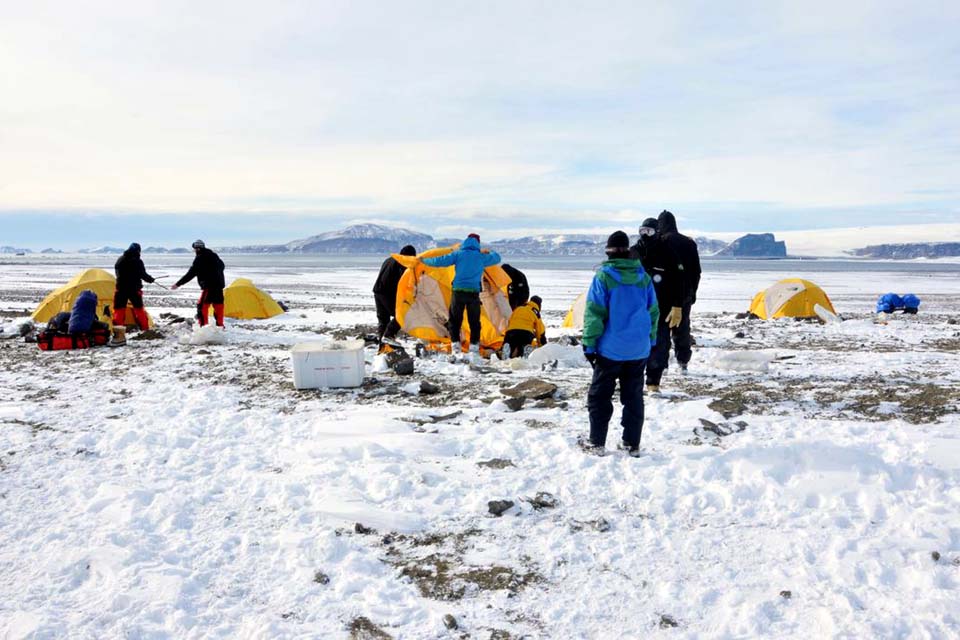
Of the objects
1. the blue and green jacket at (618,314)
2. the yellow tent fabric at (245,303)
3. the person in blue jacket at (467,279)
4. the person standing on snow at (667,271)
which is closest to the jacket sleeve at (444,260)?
the person in blue jacket at (467,279)

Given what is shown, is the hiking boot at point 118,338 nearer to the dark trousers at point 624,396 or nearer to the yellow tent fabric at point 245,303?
the yellow tent fabric at point 245,303

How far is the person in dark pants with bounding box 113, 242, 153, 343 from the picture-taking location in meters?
12.4

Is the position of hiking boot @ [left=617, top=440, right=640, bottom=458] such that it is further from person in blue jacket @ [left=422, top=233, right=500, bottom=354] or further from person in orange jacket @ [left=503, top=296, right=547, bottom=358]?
person in blue jacket @ [left=422, top=233, right=500, bottom=354]

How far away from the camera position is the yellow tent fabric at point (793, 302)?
18.2 m

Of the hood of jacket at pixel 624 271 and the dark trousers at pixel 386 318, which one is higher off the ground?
the hood of jacket at pixel 624 271

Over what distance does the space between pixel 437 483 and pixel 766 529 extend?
2.32 metres

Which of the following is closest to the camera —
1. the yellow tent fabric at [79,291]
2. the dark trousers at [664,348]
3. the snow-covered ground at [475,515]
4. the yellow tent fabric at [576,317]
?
the snow-covered ground at [475,515]

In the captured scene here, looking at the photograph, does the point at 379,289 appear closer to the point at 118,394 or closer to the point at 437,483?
the point at 118,394

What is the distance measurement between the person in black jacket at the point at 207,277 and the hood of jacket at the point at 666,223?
856cm

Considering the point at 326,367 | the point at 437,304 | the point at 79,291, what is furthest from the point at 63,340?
the point at 437,304

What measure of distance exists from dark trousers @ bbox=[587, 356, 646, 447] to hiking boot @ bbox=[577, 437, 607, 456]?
0.23ft

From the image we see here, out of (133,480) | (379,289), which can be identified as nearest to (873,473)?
(133,480)

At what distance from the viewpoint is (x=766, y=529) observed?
13.1ft

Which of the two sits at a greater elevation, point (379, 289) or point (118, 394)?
point (379, 289)
